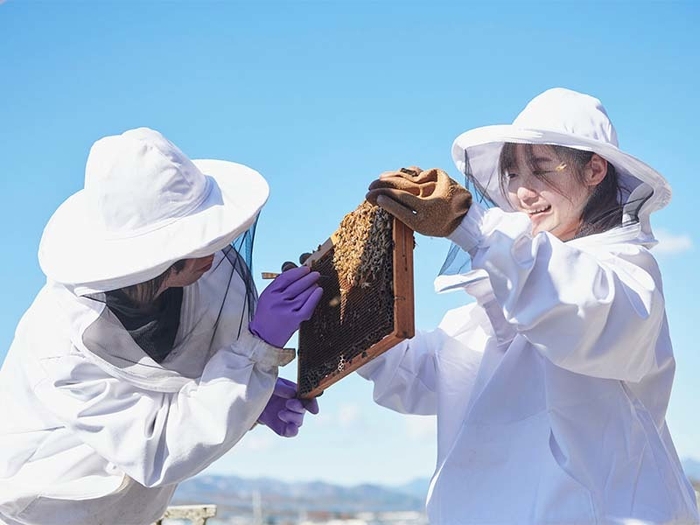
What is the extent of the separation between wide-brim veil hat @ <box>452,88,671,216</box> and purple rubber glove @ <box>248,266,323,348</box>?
0.83 meters

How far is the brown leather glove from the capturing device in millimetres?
2668

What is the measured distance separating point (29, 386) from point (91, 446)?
1.79 feet

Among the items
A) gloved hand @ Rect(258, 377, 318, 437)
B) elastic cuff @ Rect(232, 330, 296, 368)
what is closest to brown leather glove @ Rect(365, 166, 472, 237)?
elastic cuff @ Rect(232, 330, 296, 368)

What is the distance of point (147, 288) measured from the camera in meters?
3.21

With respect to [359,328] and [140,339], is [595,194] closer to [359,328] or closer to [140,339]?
[359,328]

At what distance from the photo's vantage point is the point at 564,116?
3121 mm

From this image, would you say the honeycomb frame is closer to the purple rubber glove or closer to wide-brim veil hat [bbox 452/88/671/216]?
the purple rubber glove

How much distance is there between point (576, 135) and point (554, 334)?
0.76 meters

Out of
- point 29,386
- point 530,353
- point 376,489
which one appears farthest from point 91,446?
point 376,489

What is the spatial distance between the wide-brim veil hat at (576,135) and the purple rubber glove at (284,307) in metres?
0.83

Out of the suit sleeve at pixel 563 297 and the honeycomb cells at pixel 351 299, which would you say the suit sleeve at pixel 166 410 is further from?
the suit sleeve at pixel 563 297

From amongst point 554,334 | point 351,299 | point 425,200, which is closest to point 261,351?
point 351,299

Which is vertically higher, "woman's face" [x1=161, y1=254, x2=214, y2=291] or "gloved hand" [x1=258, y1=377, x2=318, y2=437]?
"woman's face" [x1=161, y1=254, x2=214, y2=291]

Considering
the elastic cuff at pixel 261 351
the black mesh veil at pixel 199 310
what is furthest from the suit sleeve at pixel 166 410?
the black mesh veil at pixel 199 310
